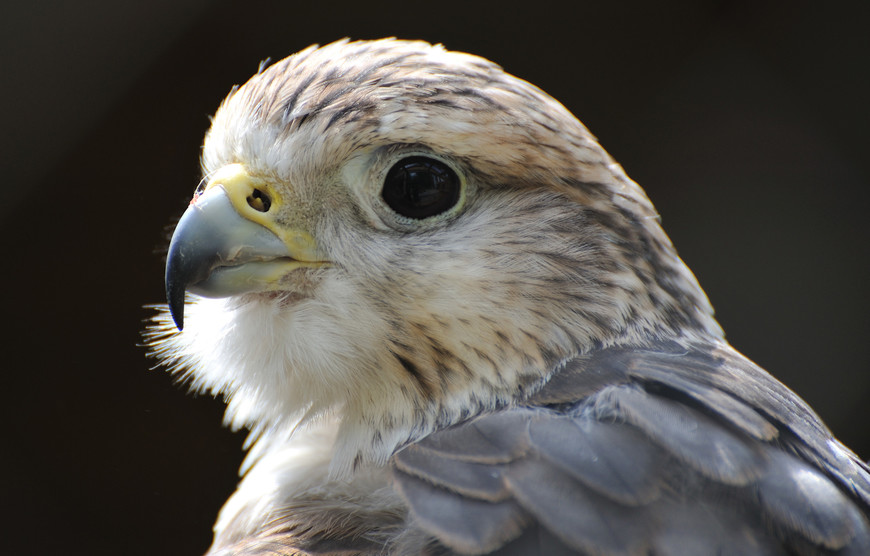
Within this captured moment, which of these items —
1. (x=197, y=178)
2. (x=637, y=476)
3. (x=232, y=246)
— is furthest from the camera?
(x=197, y=178)

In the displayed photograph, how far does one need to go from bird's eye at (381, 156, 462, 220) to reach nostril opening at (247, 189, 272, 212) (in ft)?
0.70

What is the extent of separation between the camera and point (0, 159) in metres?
2.58

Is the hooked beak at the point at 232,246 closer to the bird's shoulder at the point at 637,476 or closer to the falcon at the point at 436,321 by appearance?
the falcon at the point at 436,321

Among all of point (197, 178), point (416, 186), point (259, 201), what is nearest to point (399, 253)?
point (416, 186)

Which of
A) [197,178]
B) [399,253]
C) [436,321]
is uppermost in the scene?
[197,178]

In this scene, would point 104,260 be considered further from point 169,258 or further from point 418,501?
point 418,501

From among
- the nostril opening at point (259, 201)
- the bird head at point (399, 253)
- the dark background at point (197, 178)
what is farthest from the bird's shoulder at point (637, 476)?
the dark background at point (197, 178)

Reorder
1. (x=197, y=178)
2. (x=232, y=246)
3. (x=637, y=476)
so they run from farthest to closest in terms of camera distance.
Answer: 1. (x=197, y=178)
2. (x=232, y=246)
3. (x=637, y=476)

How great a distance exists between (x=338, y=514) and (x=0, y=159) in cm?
197

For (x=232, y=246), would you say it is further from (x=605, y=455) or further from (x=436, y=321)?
(x=605, y=455)

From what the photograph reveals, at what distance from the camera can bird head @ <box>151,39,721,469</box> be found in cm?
137

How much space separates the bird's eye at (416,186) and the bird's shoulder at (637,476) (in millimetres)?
397

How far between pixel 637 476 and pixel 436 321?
444 millimetres

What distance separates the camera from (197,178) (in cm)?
278
